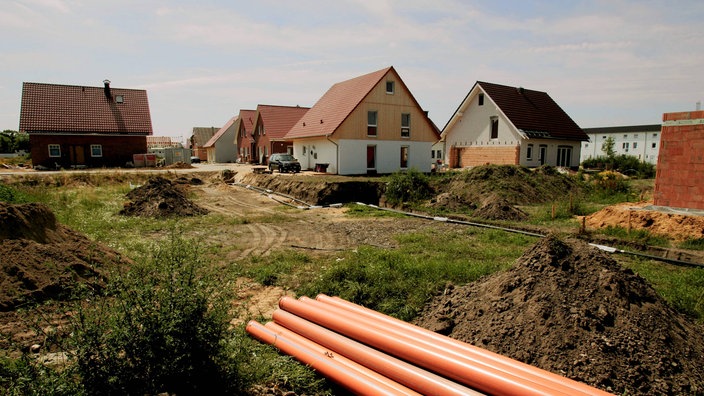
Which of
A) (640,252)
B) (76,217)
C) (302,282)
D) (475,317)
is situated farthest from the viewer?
(76,217)

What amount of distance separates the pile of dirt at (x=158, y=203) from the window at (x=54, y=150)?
2160cm

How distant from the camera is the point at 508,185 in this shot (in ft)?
63.9

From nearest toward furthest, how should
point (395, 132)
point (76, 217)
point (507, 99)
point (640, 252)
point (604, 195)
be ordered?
point (640, 252)
point (76, 217)
point (604, 195)
point (395, 132)
point (507, 99)

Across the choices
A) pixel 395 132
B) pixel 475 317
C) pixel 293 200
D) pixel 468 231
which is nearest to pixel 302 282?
pixel 475 317

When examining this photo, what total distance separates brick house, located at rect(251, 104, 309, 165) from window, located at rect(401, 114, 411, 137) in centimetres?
1341

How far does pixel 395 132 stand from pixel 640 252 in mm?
21059

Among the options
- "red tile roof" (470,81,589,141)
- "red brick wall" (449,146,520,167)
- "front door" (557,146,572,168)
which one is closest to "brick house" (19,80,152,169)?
"red brick wall" (449,146,520,167)

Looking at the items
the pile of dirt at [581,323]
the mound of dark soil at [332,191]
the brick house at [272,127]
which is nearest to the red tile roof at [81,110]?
the brick house at [272,127]

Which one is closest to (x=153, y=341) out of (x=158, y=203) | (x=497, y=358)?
(x=497, y=358)

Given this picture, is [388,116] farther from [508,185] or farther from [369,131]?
[508,185]

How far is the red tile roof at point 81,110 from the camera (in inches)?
1300

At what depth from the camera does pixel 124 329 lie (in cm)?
342

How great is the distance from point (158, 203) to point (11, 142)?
6608 centimetres

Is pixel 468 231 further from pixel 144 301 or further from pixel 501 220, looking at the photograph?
pixel 144 301
